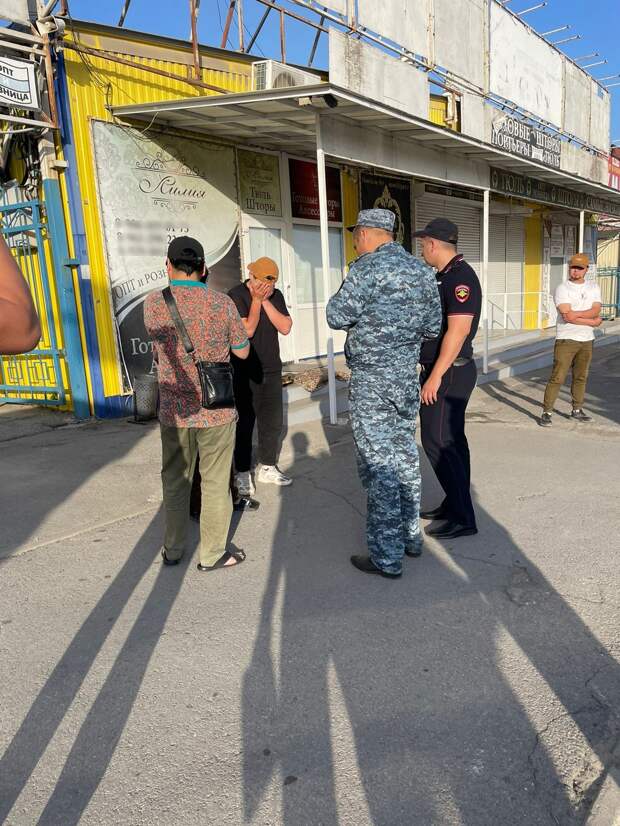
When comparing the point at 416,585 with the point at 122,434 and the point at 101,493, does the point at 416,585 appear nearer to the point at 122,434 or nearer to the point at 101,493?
the point at 101,493

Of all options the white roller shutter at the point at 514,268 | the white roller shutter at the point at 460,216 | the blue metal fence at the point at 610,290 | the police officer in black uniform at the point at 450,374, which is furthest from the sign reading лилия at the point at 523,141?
the blue metal fence at the point at 610,290

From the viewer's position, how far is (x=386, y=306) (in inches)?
128

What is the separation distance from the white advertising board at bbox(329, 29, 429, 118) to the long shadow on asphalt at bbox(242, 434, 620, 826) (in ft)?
16.7

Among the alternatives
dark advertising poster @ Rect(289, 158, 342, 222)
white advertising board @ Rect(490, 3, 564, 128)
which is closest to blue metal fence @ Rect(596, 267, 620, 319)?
white advertising board @ Rect(490, 3, 564, 128)

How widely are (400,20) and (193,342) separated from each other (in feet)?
26.2

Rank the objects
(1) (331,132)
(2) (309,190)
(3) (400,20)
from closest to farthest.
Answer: (1) (331,132) < (3) (400,20) < (2) (309,190)

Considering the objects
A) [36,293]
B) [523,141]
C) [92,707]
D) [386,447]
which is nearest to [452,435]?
[386,447]

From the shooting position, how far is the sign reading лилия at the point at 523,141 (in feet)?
35.1

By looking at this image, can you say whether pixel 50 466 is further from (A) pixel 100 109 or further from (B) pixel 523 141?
(B) pixel 523 141

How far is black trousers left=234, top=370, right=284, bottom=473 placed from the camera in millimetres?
4711

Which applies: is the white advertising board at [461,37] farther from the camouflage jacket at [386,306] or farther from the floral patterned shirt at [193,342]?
the floral patterned shirt at [193,342]

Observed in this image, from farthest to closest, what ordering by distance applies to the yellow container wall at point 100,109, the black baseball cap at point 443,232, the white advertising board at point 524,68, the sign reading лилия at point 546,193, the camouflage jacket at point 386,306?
the white advertising board at point 524,68 < the sign reading лилия at point 546,193 < the yellow container wall at point 100,109 < the black baseball cap at point 443,232 < the camouflage jacket at point 386,306

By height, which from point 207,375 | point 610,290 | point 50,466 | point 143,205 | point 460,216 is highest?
point 460,216

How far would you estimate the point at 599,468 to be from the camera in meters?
5.51
